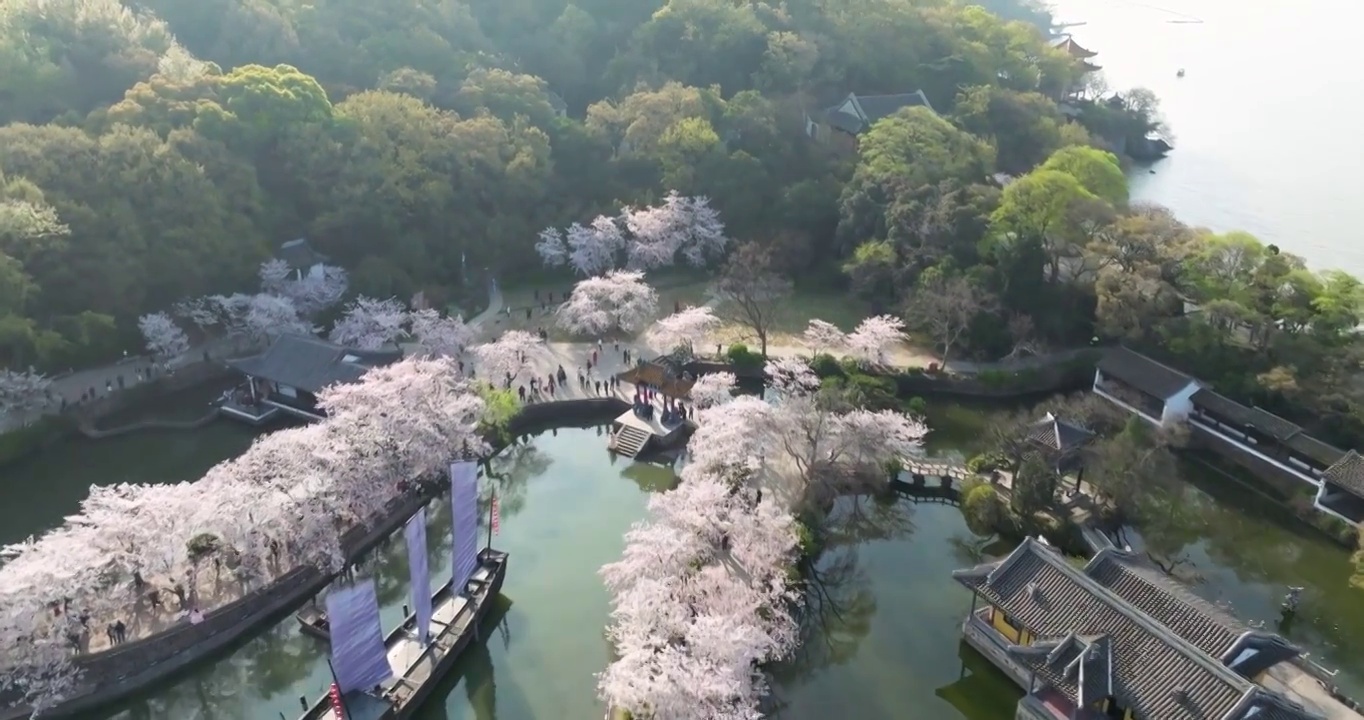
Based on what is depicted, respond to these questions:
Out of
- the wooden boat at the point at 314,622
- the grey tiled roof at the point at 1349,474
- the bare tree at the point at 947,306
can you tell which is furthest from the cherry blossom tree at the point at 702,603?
the grey tiled roof at the point at 1349,474

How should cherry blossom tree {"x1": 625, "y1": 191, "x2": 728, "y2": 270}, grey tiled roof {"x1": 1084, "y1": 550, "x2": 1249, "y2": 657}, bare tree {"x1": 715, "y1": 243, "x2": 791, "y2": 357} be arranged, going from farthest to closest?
cherry blossom tree {"x1": 625, "y1": 191, "x2": 728, "y2": 270} < bare tree {"x1": 715, "y1": 243, "x2": 791, "y2": 357} < grey tiled roof {"x1": 1084, "y1": 550, "x2": 1249, "y2": 657}

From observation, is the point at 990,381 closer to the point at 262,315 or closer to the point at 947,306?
the point at 947,306

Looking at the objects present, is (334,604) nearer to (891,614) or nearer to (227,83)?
(891,614)

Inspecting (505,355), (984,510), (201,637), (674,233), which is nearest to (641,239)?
(674,233)

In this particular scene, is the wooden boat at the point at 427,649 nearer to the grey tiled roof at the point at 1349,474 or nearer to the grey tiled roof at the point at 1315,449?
the grey tiled roof at the point at 1349,474

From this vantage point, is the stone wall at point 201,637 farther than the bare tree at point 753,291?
No

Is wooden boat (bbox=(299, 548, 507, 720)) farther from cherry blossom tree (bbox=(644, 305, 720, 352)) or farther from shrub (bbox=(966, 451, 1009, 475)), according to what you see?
shrub (bbox=(966, 451, 1009, 475))

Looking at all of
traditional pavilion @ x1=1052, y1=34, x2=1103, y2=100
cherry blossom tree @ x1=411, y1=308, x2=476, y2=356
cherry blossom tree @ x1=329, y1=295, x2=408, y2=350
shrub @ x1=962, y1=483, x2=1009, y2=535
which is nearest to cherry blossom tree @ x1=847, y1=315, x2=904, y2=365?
shrub @ x1=962, y1=483, x2=1009, y2=535

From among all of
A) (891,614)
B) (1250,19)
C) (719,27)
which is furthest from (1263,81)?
(891,614)
